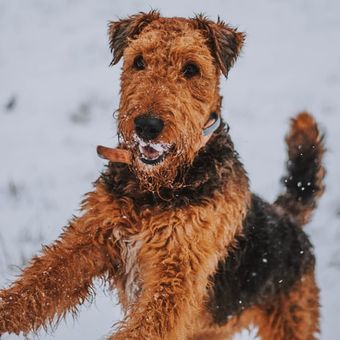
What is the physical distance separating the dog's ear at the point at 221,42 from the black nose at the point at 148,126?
2.32 ft

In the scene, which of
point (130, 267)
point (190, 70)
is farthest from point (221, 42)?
point (130, 267)

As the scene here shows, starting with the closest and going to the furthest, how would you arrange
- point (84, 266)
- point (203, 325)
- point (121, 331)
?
point (121, 331) < point (84, 266) < point (203, 325)

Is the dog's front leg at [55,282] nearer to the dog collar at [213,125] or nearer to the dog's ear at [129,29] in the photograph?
the dog collar at [213,125]

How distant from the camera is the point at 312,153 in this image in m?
4.23

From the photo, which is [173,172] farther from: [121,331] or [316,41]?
[316,41]

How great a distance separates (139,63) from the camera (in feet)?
10.6

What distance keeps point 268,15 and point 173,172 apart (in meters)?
6.59

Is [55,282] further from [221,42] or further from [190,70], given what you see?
[221,42]

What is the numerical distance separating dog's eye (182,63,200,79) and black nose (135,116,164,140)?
18.0 inches

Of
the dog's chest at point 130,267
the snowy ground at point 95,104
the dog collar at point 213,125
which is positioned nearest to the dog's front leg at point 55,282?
the dog's chest at point 130,267

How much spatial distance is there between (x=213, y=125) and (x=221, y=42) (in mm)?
498

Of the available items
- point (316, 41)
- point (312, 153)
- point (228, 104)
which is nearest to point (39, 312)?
point (312, 153)

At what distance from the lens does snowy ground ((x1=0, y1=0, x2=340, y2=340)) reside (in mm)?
5309

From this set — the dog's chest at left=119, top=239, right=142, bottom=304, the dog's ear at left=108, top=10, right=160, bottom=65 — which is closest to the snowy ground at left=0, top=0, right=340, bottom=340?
the dog's chest at left=119, top=239, right=142, bottom=304
